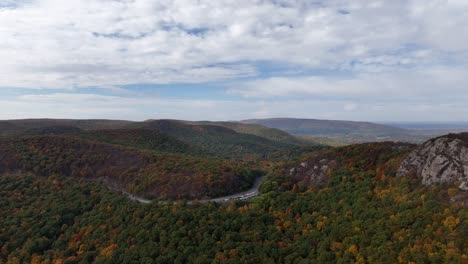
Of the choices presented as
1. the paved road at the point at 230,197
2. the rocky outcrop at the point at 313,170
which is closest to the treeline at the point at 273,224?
the rocky outcrop at the point at 313,170

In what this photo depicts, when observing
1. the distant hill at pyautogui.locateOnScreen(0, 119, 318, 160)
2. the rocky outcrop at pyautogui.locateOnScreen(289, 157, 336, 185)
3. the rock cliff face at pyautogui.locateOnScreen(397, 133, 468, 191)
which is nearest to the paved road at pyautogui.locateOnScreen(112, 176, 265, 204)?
the rocky outcrop at pyautogui.locateOnScreen(289, 157, 336, 185)

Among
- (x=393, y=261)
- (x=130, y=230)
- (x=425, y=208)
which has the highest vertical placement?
(x=425, y=208)

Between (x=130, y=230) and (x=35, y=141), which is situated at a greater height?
(x=35, y=141)

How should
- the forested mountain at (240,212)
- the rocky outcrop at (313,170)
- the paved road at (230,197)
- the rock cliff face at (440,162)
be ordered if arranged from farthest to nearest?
the paved road at (230,197) < the rocky outcrop at (313,170) < the rock cliff face at (440,162) < the forested mountain at (240,212)

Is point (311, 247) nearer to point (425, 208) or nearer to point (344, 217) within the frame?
point (344, 217)

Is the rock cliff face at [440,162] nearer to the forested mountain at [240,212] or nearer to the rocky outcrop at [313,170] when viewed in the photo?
the forested mountain at [240,212]

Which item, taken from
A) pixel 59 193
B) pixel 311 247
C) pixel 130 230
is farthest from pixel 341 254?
pixel 59 193

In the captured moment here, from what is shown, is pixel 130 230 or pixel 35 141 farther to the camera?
pixel 35 141
